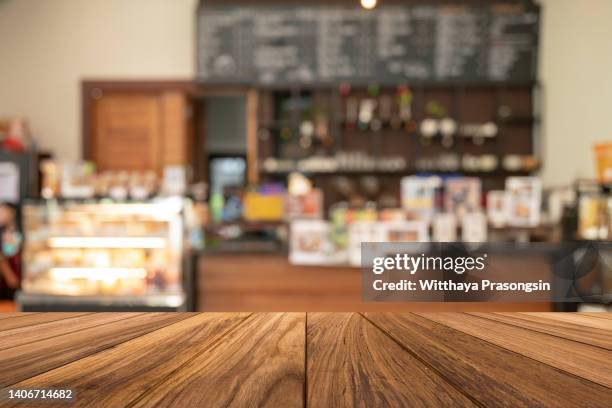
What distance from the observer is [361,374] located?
0.54 meters

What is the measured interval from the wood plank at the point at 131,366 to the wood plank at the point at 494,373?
0.30 m

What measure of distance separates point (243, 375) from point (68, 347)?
0.28 meters

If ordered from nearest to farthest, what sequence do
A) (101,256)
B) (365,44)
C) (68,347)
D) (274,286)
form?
(68,347) → (274,286) → (101,256) → (365,44)

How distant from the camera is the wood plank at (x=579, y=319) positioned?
0.76 meters

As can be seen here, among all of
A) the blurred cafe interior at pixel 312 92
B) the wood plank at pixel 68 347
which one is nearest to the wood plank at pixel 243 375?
the wood plank at pixel 68 347

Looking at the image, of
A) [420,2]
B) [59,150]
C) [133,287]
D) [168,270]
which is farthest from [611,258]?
[59,150]

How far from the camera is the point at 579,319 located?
80 centimetres

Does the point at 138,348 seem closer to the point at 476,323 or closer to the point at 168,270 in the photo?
the point at 476,323

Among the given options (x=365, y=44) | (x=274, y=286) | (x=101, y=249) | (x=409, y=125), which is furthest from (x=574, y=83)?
(x=101, y=249)

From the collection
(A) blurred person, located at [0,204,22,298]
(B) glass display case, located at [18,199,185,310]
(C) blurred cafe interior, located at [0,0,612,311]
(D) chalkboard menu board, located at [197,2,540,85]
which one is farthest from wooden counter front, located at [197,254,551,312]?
(D) chalkboard menu board, located at [197,2,540,85]

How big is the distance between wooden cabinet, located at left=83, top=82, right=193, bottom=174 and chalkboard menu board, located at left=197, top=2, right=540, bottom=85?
1.73ft

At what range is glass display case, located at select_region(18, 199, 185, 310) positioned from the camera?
3359 mm

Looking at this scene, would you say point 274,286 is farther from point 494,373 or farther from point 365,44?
point 365,44

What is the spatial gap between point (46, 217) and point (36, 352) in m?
3.29
